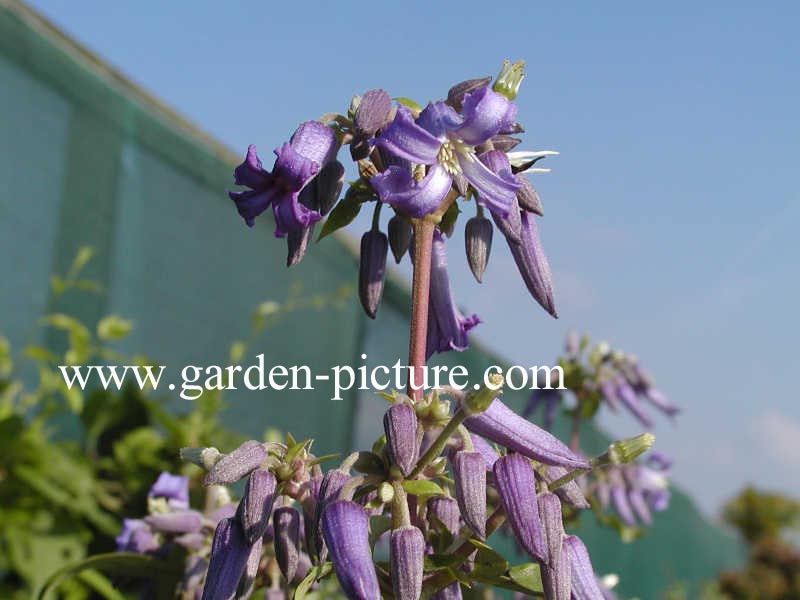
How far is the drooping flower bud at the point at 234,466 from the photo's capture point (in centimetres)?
109

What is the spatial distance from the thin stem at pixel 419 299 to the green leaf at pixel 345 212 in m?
0.13

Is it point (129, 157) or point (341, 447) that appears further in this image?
point (341, 447)

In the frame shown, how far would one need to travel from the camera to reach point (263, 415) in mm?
6312

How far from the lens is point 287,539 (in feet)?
3.68

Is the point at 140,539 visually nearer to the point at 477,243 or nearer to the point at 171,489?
the point at 171,489

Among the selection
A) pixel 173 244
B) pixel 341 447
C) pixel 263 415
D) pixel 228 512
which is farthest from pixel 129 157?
pixel 228 512

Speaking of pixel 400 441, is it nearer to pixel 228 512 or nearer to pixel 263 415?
pixel 228 512

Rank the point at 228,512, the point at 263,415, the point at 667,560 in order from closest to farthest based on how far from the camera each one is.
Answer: the point at 228,512
the point at 263,415
the point at 667,560

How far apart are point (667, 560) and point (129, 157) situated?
1061 cm

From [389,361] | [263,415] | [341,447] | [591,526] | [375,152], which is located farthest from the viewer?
[591,526]

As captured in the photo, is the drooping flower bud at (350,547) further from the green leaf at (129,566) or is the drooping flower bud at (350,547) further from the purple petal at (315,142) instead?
the green leaf at (129,566)

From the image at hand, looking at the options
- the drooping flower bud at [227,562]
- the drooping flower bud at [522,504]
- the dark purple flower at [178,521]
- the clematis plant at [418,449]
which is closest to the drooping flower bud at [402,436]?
the clematis plant at [418,449]

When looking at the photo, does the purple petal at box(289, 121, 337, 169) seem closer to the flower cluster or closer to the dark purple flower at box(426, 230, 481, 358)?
the flower cluster

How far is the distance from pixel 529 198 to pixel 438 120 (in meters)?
0.18
